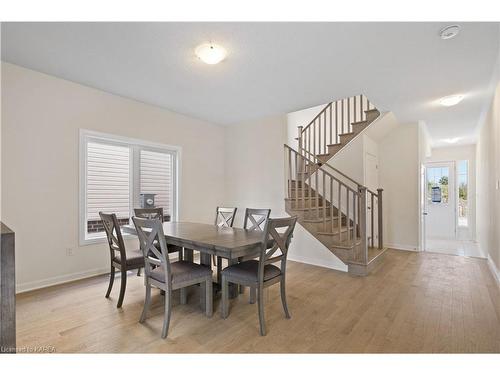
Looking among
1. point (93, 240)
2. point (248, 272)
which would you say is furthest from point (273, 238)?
point (93, 240)

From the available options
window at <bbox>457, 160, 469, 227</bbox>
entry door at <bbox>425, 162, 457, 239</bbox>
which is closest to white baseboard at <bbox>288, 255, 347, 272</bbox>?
A: entry door at <bbox>425, 162, 457, 239</bbox>

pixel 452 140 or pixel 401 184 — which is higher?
pixel 452 140

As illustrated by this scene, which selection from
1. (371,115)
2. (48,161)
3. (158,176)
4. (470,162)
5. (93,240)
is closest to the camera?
(48,161)

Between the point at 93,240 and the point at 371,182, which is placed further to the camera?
the point at 371,182

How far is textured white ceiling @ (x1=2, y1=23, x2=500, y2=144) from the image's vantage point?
2.28 meters

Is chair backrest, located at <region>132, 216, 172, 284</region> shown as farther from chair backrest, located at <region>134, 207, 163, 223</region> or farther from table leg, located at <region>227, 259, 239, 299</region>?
chair backrest, located at <region>134, 207, 163, 223</region>

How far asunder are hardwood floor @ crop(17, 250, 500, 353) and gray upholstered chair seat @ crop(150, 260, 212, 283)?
402mm

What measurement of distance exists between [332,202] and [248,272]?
87.0 inches

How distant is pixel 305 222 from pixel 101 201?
10.1 ft

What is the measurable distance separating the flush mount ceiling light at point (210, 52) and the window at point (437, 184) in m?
7.17

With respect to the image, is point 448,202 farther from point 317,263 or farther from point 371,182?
point 317,263

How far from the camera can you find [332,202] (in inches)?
159

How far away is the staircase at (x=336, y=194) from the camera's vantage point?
3.81 meters

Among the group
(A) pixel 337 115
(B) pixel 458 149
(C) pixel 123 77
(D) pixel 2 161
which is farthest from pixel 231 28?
(B) pixel 458 149
